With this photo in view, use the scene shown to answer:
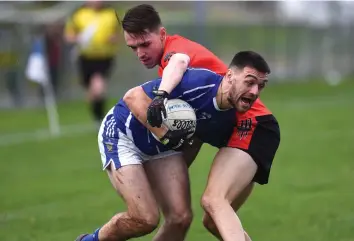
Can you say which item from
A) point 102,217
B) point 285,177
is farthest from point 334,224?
point 285,177

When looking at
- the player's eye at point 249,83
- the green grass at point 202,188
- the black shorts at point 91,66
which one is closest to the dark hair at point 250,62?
the player's eye at point 249,83

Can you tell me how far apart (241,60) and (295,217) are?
3008 millimetres

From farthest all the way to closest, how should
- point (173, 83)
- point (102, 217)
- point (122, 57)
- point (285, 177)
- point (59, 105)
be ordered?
point (122, 57) < point (59, 105) < point (285, 177) < point (102, 217) < point (173, 83)

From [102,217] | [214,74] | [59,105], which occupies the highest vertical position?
[214,74]

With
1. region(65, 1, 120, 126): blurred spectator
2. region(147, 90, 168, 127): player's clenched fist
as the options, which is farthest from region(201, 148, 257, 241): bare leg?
region(65, 1, 120, 126): blurred spectator

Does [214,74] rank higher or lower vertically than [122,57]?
higher

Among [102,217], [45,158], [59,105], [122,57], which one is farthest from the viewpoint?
[122,57]

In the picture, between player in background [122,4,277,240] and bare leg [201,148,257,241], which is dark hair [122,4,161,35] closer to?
player in background [122,4,277,240]

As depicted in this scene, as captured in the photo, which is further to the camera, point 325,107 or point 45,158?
point 325,107

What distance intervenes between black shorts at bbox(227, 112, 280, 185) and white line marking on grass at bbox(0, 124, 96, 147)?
9.49m

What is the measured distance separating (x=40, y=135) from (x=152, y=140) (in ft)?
33.4

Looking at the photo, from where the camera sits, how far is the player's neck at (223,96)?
656 centimetres

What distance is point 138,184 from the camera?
6930mm

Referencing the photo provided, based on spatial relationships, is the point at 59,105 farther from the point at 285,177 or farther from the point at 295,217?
the point at 295,217
